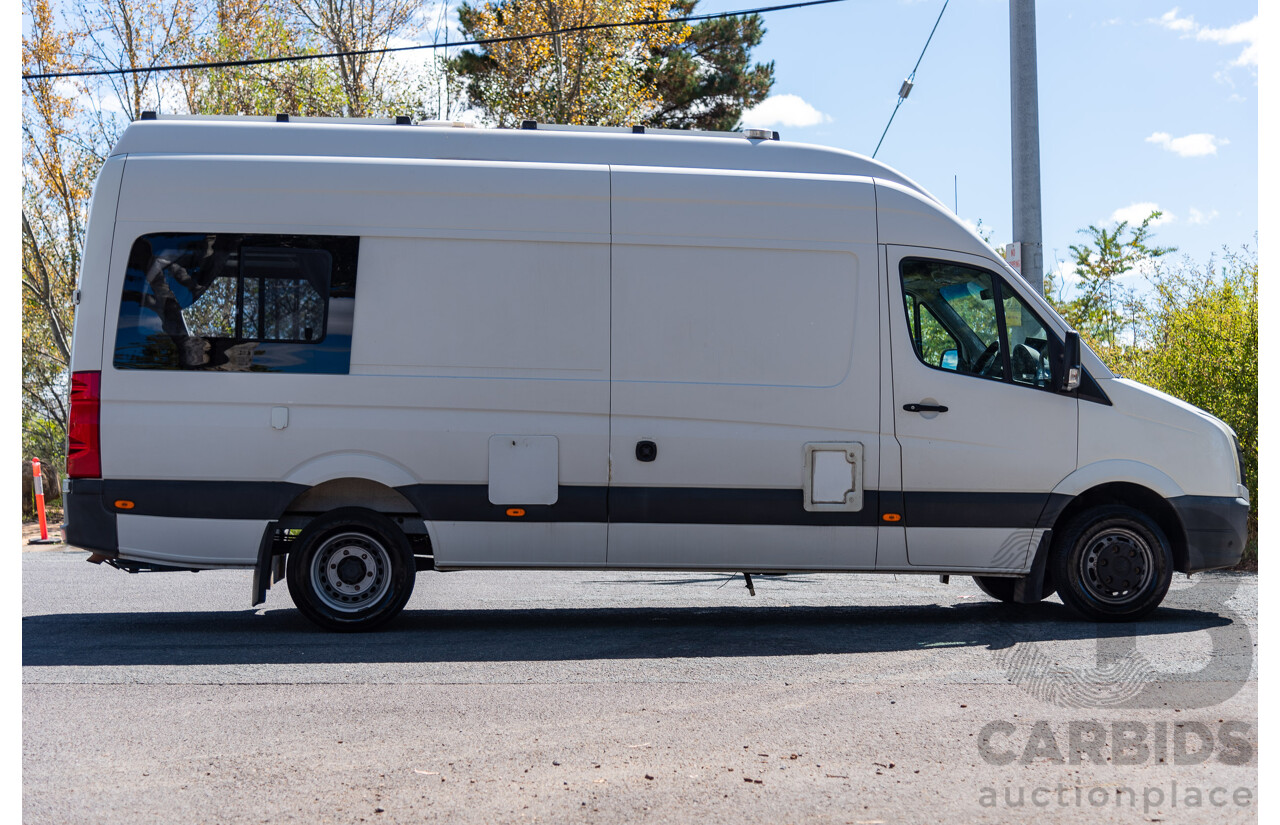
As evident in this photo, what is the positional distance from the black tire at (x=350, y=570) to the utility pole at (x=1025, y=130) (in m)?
7.17

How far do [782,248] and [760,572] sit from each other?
2.16 metres

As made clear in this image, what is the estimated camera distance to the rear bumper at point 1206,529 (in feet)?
24.9

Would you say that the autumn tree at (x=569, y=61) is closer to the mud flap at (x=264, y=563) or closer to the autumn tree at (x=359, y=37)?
the autumn tree at (x=359, y=37)

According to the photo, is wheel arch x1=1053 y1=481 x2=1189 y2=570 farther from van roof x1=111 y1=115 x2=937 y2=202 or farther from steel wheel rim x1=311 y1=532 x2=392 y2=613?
steel wheel rim x1=311 y1=532 x2=392 y2=613

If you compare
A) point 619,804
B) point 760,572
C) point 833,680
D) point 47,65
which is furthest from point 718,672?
point 47,65

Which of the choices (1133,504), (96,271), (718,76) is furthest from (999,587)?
(718,76)

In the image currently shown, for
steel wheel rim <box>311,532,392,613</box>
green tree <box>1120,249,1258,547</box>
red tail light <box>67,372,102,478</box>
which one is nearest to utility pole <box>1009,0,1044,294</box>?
green tree <box>1120,249,1258,547</box>

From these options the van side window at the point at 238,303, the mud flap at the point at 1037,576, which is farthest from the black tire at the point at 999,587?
the van side window at the point at 238,303

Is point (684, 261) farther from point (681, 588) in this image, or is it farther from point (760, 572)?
point (681, 588)

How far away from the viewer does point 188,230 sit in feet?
23.8

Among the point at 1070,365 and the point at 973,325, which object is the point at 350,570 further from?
the point at 1070,365

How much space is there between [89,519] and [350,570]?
64.5 inches

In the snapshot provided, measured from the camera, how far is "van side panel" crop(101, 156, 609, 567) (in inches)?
283

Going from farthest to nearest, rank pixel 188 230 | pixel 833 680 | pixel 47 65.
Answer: pixel 47 65 → pixel 188 230 → pixel 833 680
